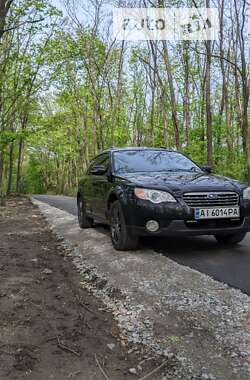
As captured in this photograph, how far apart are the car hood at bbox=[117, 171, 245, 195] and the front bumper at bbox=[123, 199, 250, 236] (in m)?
0.23

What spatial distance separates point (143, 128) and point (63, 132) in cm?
807

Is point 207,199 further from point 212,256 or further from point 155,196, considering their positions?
point 212,256

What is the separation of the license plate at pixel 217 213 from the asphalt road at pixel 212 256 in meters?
0.55

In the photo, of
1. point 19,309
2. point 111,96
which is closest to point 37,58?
point 111,96

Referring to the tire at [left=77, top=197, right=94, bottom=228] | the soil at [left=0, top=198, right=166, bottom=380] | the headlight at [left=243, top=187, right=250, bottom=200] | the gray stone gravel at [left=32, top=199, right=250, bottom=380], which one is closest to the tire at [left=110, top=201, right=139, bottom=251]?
the gray stone gravel at [left=32, top=199, right=250, bottom=380]

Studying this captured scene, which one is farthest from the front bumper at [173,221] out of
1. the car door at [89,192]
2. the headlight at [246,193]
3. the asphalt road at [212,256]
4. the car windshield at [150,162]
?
the car door at [89,192]

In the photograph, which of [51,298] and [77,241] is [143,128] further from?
[51,298]

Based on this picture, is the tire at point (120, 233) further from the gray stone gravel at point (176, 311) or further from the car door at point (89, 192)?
the car door at point (89, 192)

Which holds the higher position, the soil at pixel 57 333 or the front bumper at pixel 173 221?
the front bumper at pixel 173 221

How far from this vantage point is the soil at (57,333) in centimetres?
264

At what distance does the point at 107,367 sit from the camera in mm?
2688

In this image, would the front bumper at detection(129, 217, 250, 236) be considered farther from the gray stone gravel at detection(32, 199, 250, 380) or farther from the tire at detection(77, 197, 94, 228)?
the tire at detection(77, 197, 94, 228)

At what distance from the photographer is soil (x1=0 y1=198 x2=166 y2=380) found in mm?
2643

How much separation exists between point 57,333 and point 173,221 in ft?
7.75
